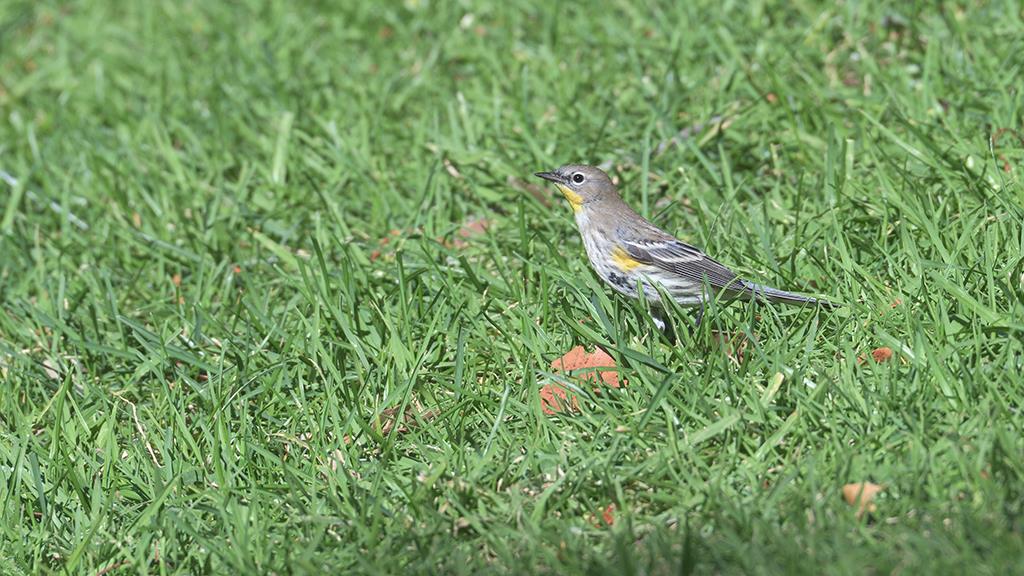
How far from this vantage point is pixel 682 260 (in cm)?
512

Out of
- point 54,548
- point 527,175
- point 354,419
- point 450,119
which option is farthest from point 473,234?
point 54,548

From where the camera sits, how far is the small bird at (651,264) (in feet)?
16.0

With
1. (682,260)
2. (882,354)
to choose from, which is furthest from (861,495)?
(682,260)

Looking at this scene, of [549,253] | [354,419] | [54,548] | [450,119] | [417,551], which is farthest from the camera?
[450,119]

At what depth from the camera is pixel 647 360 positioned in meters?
4.42

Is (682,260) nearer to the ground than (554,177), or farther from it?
nearer to the ground

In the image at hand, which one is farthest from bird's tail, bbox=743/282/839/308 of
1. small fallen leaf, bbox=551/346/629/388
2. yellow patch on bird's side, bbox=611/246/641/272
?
small fallen leaf, bbox=551/346/629/388

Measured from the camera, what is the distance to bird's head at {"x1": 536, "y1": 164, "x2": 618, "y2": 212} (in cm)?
561

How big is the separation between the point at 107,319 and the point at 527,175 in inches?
89.3

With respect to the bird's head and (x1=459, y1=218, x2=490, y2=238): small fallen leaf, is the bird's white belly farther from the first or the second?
(x1=459, y1=218, x2=490, y2=238): small fallen leaf

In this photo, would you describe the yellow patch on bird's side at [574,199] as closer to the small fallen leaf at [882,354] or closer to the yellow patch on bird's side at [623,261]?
the yellow patch on bird's side at [623,261]

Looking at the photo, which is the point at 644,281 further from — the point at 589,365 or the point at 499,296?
the point at 499,296

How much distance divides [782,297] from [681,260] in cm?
54

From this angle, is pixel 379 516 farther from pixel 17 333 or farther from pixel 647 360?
pixel 17 333
